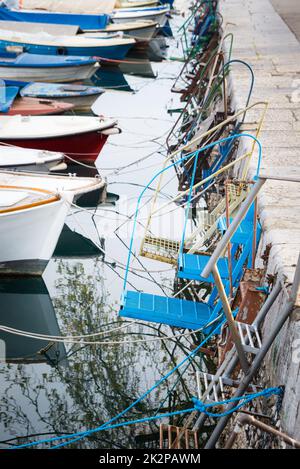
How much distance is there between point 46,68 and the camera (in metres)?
15.5

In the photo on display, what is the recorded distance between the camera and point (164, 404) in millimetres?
6535

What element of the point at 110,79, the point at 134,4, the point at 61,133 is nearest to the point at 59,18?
the point at 110,79

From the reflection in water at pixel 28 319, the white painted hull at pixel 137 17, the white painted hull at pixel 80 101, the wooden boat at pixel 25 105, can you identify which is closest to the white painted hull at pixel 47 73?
the white painted hull at pixel 80 101

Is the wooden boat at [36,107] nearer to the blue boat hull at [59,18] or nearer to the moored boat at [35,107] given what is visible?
the moored boat at [35,107]

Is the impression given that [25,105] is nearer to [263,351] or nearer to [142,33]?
[263,351]

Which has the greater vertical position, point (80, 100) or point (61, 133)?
point (80, 100)

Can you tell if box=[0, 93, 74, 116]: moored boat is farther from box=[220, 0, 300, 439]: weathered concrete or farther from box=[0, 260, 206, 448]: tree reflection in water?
box=[0, 260, 206, 448]: tree reflection in water

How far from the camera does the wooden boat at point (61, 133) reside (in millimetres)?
11227

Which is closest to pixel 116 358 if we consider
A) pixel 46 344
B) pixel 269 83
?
pixel 46 344

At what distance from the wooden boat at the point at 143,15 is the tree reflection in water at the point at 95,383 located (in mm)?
16943

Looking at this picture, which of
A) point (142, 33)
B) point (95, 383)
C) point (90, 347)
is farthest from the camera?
point (142, 33)

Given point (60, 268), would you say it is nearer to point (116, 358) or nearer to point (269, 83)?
point (116, 358)

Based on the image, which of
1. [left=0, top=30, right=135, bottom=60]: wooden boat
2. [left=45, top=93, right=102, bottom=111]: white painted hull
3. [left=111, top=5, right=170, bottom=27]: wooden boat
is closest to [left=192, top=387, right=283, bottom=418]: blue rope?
[left=45, top=93, right=102, bottom=111]: white painted hull

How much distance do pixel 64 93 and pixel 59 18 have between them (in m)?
9.20
